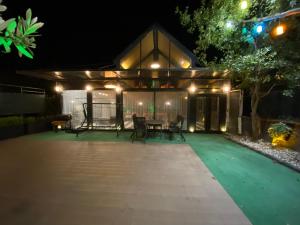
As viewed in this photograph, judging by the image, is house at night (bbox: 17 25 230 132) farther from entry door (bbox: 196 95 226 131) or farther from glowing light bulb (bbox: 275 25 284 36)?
glowing light bulb (bbox: 275 25 284 36)

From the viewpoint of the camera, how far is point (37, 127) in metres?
8.78

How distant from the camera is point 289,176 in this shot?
→ 3.80 metres

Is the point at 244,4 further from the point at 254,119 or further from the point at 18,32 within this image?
the point at 18,32

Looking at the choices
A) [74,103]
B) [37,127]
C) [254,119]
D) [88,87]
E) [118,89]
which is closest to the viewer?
[254,119]

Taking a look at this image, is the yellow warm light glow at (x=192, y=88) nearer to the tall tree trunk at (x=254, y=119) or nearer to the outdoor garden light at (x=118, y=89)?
the tall tree trunk at (x=254, y=119)

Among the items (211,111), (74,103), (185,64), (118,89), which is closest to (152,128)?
(118,89)

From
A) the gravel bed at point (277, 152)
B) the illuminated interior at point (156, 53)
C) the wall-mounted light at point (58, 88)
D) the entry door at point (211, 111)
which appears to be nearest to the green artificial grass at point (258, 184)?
the gravel bed at point (277, 152)

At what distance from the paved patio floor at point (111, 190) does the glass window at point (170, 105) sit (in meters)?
4.10

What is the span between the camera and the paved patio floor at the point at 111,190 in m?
2.37

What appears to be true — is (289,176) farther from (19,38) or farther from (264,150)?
(19,38)

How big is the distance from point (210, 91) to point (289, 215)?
23.3ft

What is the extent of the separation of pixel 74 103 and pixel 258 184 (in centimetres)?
938

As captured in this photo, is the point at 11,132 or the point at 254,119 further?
the point at 11,132

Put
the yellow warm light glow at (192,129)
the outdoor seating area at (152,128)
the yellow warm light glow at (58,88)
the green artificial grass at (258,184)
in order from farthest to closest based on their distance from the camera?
the yellow warm light glow at (58,88), the yellow warm light glow at (192,129), the outdoor seating area at (152,128), the green artificial grass at (258,184)
